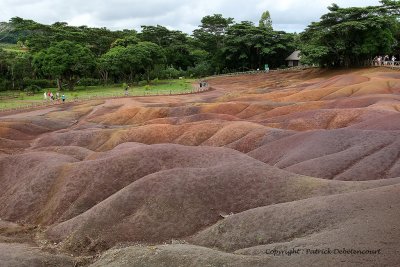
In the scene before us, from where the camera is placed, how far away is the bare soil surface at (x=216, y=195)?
1466cm

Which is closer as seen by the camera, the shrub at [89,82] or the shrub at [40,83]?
the shrub at [40,83]

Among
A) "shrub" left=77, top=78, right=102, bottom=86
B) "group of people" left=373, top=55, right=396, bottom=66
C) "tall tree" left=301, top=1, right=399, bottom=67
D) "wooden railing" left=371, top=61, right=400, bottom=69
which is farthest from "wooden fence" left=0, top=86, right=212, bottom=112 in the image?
"group of people" left=373, top=55, right=396, bottom=66

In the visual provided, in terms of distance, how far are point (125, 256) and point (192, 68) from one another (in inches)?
3994

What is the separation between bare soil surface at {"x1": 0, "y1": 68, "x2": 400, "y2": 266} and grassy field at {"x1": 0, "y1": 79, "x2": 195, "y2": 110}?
30.8m

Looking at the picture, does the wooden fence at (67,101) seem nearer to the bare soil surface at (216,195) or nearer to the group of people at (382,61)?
the bare soil surface at (216,195)

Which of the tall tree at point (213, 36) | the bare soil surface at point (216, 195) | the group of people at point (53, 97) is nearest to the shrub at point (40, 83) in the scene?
the group of people at point (53, 97)

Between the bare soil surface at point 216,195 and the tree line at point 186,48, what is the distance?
3733 centimetres

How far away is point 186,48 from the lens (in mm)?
113000

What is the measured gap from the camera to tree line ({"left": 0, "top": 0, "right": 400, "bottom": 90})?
77250 mm

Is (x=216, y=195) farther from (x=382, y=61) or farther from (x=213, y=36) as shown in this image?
(x=213, y=36)

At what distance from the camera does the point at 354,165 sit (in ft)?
82.8

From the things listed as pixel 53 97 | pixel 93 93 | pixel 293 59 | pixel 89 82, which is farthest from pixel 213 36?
pixel 53 97

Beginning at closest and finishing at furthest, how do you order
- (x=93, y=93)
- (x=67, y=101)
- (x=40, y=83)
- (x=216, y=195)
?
(x=216, y=195) → (x=67, y=101) → (x=93, y=93) → (x=40, y=83)

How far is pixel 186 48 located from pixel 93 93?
36.0 meters
